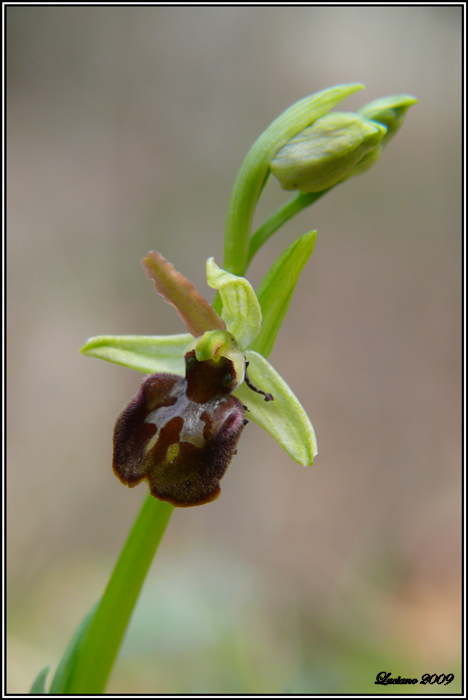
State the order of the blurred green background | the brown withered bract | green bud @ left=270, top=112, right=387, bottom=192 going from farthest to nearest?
the blurred green background → green bud @ left=270, top=112, right=387, bottom=192 → the brown withered bract

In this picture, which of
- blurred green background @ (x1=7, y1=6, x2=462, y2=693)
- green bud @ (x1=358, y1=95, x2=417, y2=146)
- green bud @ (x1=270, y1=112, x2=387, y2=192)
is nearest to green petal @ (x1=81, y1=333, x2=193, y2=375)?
green bud @ (x1=270, y1=112, x2=387, y2=192)

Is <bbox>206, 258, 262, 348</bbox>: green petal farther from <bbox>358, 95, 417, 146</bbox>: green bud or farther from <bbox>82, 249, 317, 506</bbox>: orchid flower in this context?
<bbox>358, 95, 417, 146</bbox>: green bud

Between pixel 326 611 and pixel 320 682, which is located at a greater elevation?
pixel 326 611

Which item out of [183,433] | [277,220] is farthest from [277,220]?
[183,433]

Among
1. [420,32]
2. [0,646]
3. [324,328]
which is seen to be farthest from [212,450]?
[420,32]

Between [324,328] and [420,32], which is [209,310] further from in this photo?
[420,32]

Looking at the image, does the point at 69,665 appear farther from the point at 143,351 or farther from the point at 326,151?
the point at 326,151
